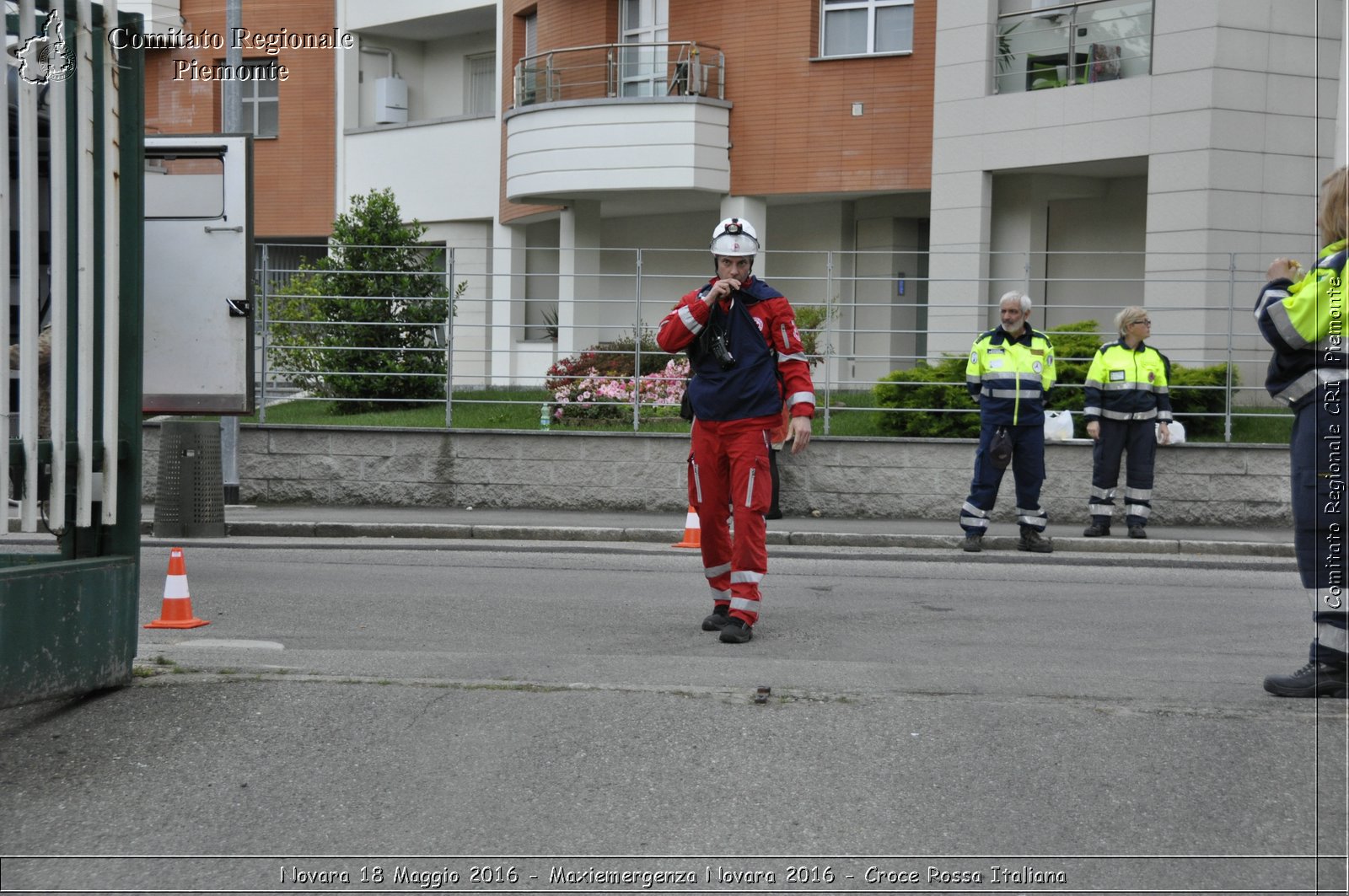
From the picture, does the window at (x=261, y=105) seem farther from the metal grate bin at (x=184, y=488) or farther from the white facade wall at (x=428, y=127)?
the metal grate bin at (x=184, y=488)

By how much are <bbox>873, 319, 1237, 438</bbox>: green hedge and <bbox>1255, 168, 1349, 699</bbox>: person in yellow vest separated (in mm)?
9127

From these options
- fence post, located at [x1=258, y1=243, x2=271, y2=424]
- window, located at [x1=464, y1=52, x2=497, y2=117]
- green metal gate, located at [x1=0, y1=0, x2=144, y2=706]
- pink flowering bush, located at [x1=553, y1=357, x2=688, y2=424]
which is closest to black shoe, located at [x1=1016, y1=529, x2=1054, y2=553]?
pink flowering bush, located at [x1=553, y1=357, x2=688, y2=424]

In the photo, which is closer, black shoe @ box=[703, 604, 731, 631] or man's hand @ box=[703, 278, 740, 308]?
man's hand @ box=[703, 278, 740, 308]

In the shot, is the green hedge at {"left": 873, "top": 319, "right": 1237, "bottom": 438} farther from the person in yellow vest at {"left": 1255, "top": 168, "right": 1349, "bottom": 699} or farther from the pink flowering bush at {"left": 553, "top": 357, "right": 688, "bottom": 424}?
the person in yellow vest at {"left": 1255, "top": 168, "right": 1349, "bottom": 699}

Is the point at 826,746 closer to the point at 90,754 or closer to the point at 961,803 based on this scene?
the point at 961,803

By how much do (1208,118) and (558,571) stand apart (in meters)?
11.1

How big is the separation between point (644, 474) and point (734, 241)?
7.58 m

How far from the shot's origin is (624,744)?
16.5ft

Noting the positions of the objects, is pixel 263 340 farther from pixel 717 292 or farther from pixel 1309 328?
pixel 1309 328

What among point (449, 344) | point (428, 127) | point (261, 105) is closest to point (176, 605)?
point (449, 344)

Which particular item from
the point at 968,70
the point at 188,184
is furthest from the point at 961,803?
the point at 968,70

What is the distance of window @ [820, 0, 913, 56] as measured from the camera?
21.2 m

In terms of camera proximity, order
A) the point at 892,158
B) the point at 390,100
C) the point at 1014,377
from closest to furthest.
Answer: the point at 1014,377, the point at 892,158, the point at 390,100

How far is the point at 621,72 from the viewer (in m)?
23.1
